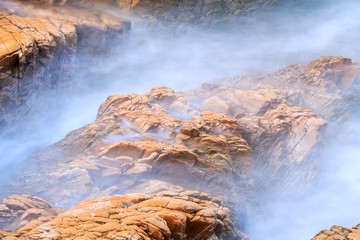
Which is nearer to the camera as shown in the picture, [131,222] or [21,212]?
[131,222]

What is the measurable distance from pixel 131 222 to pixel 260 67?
68287 millimetres

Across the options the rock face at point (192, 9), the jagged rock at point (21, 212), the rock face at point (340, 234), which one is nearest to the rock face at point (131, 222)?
the jagged rock at point (21, 212)

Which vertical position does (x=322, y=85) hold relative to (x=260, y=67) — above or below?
below

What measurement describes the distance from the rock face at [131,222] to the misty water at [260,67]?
58.8ft

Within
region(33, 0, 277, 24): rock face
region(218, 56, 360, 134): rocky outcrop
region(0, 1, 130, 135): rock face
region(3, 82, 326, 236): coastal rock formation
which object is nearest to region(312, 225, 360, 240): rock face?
region(3, 82, 326, 236): coastal rock formation

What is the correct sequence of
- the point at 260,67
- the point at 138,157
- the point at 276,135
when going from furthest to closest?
the point at 260,67 < the point at 276,135 < the point at 138,157

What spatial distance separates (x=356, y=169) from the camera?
167ft

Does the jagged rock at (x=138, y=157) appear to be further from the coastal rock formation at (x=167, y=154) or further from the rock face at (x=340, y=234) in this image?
the rock face at (x=340, y=234)

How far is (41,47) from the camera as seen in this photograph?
33.5 meters

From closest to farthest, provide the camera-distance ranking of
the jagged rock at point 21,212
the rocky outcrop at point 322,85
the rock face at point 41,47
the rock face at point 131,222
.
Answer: the rock face at point 131,222, the jagged rock at point 21,212, the rock face at point 41,47, the rocky outcrop at point 322,85

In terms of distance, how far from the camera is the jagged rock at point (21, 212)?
674 inches

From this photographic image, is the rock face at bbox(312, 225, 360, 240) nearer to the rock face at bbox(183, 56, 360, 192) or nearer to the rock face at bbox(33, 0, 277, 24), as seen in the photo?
the rock face at bbox(183, 56, 360, 192)

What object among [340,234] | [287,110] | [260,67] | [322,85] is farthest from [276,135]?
[260,67]

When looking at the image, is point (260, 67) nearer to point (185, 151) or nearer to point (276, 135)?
point (276, 135)
